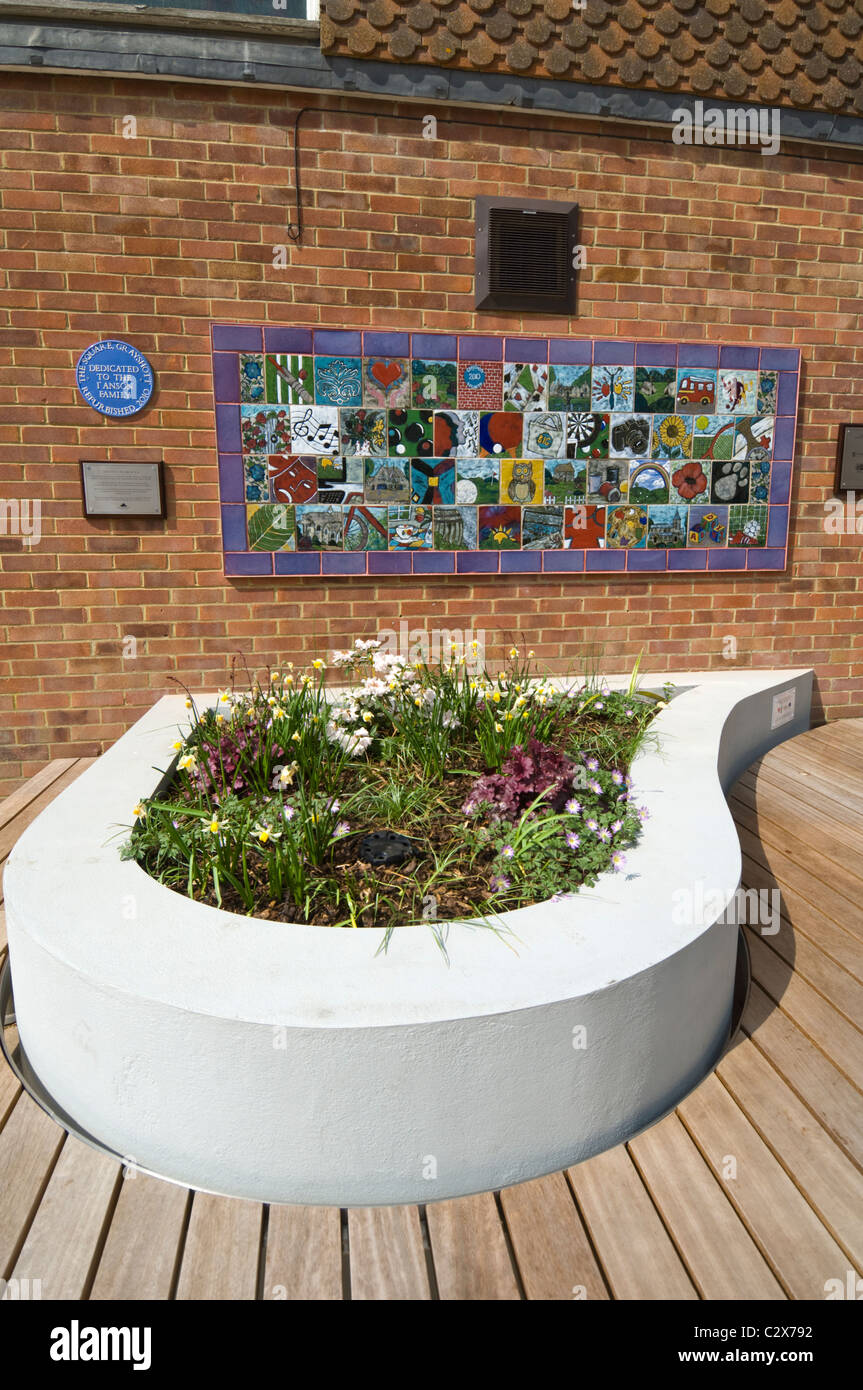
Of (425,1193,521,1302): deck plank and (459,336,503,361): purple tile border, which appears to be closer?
(425,1193,521,1302): deck plank

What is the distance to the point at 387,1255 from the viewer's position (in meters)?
1.82

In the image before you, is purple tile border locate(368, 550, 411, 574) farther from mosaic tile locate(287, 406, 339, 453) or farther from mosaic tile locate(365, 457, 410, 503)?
mosaic tile locate(287, 406, 339, 453)

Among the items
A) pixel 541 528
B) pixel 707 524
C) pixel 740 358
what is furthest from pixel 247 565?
pixel 740 358

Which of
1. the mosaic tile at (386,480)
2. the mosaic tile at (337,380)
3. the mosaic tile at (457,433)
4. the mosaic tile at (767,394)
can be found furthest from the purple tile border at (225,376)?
the mosaic tile at (767,394)

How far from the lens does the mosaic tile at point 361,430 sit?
4.48 m

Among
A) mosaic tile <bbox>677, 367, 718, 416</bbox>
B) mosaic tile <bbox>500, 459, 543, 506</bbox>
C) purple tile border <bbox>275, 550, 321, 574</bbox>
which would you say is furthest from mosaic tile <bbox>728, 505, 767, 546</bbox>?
purple tile border <bbox>275, 550, 321, 574</bbox>

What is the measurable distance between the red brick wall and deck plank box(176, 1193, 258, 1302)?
3.04 meters

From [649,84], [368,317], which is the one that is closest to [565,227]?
[649,84]

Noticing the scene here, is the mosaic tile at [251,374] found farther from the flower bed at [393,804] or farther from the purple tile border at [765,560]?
the purple tile border at [765,560]

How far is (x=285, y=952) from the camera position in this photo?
6.99 ft

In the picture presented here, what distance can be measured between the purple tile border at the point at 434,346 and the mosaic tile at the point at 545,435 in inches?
20.8

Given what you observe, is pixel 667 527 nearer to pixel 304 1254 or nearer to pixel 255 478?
pixel 255 478

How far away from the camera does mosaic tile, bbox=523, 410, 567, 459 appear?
470cm

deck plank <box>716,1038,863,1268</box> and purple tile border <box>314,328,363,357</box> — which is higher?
purple tile border <box>314,328,363,357</box>
